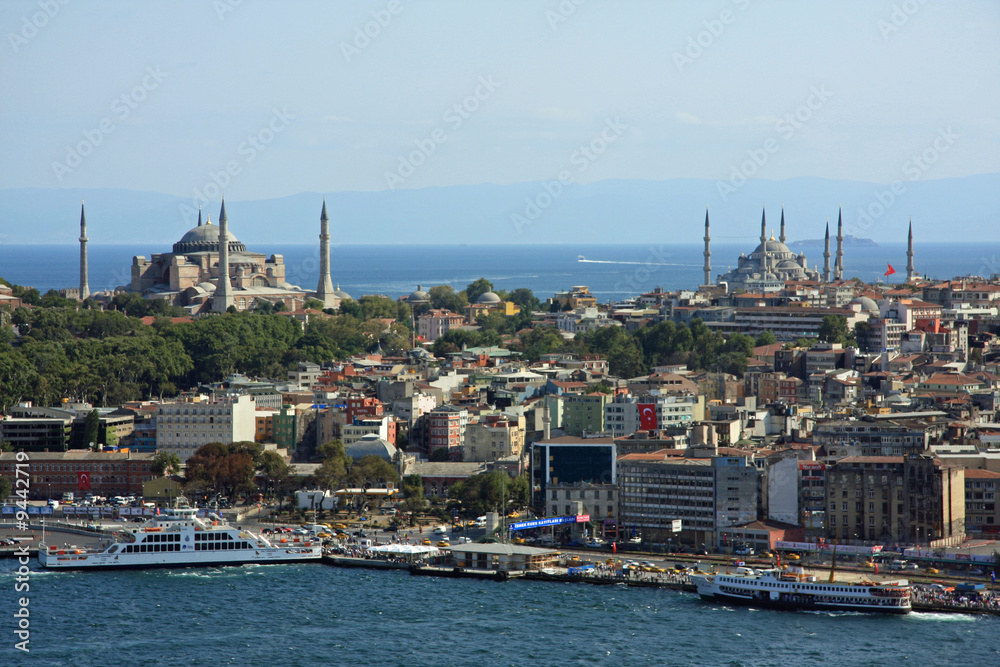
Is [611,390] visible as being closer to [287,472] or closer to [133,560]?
[287,472]

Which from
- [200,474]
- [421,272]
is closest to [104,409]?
[200,474]

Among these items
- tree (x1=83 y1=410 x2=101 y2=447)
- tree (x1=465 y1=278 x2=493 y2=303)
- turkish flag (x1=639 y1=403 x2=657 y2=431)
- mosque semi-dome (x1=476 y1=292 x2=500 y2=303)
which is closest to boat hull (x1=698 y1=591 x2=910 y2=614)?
turkish flag (x1=639 y1=403 x2=657 y2=431)

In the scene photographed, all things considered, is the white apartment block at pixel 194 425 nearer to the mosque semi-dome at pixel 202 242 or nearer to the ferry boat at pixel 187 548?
the ferry boat at pixel 187 548

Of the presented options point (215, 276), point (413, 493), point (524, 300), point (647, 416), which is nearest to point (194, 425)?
point (413, 493)

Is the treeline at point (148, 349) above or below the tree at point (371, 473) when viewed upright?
above

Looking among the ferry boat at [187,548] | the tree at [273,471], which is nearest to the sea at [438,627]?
the ferry boat at [187,548]

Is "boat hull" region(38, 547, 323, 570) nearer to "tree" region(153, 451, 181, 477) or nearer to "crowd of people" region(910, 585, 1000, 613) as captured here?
"tree" region(153, 451, 181, 477)
